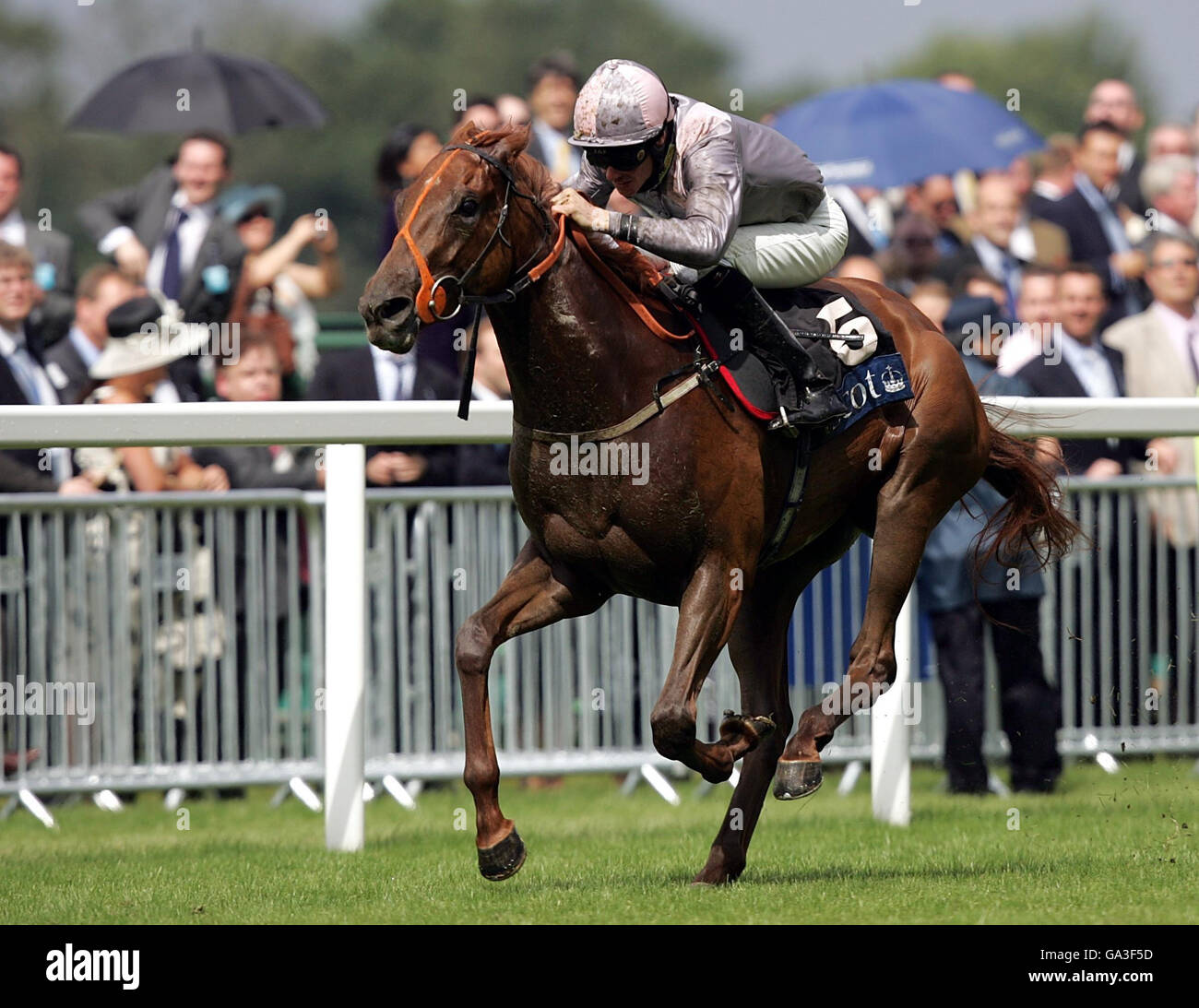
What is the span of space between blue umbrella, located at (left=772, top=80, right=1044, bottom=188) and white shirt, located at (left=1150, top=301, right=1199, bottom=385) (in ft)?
4.68

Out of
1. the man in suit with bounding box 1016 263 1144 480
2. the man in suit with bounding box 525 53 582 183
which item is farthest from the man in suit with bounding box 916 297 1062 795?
the man in suit with bounding box 525 53 582 183

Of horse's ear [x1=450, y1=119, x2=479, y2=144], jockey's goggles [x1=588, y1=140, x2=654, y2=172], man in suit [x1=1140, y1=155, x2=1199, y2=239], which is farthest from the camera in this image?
man in suit [x1=1140, y1=155, x2=1199, y2=239]

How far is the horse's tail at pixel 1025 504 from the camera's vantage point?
6.93 m

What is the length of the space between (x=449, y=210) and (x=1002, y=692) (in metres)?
4.27

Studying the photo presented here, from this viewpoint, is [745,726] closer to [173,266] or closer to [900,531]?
[900,531]

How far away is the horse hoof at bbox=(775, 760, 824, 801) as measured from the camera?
5.95 metres

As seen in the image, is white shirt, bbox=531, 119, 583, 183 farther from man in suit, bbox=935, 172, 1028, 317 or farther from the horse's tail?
the horse's tail

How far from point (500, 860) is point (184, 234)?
6.33 meters

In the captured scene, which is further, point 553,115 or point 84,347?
point 553,115

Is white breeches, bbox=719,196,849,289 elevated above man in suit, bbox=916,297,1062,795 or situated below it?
above

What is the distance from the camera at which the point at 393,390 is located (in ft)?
32.0

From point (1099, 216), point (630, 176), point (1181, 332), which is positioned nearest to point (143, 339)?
point (630, 176)

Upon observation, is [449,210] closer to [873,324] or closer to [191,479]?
[873,324]

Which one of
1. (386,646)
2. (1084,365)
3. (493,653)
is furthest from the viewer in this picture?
(1084,365)
